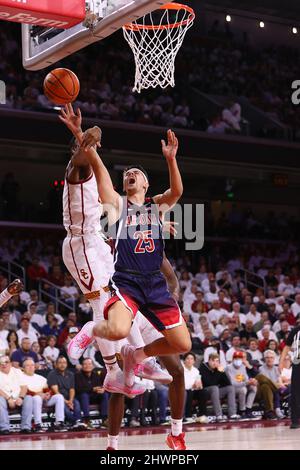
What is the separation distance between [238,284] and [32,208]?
545 centimetres

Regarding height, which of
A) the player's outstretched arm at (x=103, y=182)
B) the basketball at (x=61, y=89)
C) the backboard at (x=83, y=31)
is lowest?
the player's outstretched arm at (x=103, y=182)

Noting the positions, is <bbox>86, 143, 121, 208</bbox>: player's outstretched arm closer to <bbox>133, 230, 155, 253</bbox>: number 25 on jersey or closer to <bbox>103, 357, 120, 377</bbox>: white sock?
<bbox>133, 230, 155, 253</bbox>: number 25 on jersey

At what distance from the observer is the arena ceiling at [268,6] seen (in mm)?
26141

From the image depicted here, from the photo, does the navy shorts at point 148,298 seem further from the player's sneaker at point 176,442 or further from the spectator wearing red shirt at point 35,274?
the spectator wearing red shirt at point 35,274

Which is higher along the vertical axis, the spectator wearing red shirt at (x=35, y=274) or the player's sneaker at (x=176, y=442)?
the spectator wearing red shirt at (x=35, y=274)

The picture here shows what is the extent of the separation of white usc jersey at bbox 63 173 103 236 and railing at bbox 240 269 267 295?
44.6 feet

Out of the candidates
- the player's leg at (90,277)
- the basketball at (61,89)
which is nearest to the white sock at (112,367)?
the player's leg at (90,277)

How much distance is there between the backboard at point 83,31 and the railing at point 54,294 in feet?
30.4

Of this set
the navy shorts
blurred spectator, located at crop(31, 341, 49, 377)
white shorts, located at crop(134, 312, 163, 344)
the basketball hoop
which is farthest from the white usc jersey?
blurred spectator, located at crop(31, 341, 49, 377)

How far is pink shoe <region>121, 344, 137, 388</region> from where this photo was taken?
7.56 meters

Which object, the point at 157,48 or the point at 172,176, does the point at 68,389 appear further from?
the point at 172,176

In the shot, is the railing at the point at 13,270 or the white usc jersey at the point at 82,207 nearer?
the white usc jersey at the point at 82,207

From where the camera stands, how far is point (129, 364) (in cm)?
763

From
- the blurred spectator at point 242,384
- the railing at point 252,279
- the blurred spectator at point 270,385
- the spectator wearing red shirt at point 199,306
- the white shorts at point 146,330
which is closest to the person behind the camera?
the white shorts at point 146,330
